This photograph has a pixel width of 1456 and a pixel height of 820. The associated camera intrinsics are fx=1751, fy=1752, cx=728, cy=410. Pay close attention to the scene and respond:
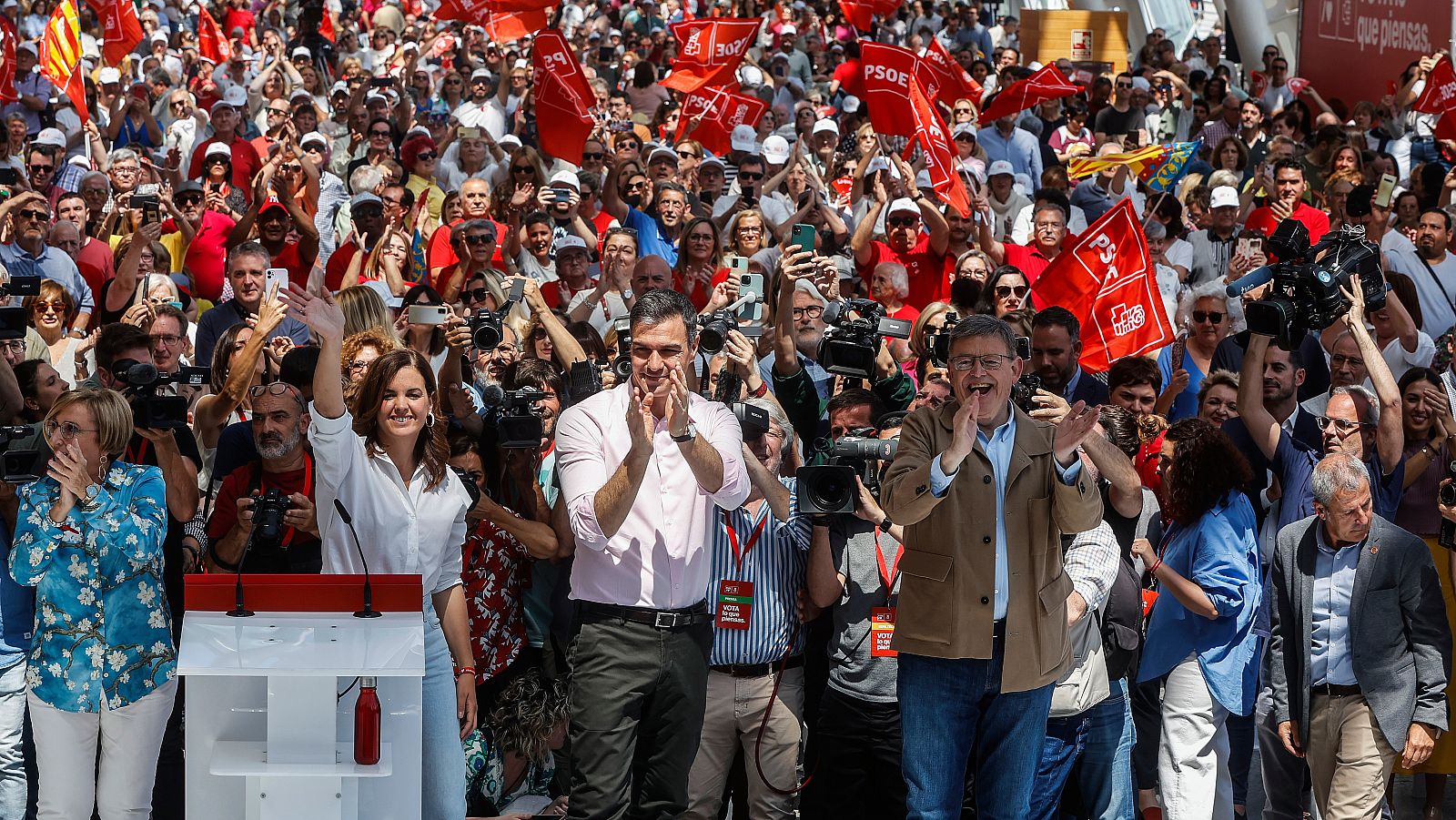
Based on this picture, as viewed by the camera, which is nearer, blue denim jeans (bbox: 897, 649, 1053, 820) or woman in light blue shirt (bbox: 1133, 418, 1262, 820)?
blue denim jeans (bbox: 897, 649, 1053, 820)

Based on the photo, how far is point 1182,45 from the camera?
2356 centimetres

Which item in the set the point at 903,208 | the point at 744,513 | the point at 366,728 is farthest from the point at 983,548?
the point at 903,208

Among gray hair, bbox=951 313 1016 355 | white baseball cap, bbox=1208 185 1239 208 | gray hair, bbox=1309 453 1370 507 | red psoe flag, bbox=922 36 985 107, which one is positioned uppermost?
red psoe flag, bbox=922 36 985 107

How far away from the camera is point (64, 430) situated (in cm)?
584

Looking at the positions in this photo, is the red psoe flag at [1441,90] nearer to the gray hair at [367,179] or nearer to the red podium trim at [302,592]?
the gray hair at [367,179]

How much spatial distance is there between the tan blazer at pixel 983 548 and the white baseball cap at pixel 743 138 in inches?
359

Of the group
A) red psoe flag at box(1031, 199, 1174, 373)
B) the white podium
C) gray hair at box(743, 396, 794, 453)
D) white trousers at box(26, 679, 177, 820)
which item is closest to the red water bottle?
the white podium

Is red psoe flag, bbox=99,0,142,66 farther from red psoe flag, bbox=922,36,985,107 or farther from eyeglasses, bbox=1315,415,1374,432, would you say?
eyeglasses, bbox=1315,415,1374,432

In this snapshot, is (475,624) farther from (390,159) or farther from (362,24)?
(362,24)

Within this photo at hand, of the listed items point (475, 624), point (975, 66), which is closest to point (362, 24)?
point (975, 66)

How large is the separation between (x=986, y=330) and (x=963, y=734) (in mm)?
1192

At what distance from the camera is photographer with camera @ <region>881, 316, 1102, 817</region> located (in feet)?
16.7

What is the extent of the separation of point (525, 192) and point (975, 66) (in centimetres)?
1062

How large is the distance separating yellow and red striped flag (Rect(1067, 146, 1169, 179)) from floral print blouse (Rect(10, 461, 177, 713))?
8.73m
